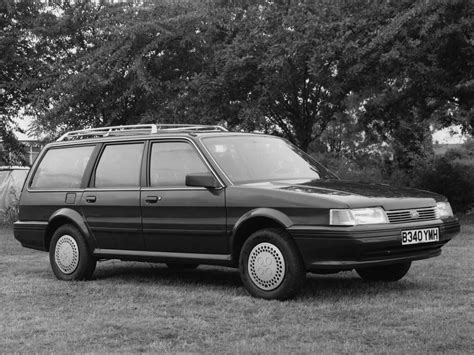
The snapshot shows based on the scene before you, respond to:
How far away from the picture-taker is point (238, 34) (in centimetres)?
1664

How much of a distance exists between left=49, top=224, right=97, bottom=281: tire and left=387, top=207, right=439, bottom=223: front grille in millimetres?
3536

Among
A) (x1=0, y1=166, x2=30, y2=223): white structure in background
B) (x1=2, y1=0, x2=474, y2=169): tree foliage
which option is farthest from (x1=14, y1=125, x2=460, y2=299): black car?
(x1=0, y1=166, x2=30, y2=223): white structure in background

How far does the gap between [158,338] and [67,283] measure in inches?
126

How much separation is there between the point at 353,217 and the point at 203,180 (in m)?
1.56

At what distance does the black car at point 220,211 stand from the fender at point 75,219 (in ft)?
0.05

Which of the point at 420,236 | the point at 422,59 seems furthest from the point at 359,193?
the point at 422,59

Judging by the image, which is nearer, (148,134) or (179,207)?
(179,207)

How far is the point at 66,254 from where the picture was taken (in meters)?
8.32


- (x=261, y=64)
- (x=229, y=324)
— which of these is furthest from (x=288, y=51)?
(x=229, y=324)

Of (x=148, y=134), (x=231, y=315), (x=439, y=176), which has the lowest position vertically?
(x=231, y=315)

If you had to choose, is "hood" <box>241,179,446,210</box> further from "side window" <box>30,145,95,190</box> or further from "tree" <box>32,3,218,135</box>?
"tree" <box>32,3,218,135</box>

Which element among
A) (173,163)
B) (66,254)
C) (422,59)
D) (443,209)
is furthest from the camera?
(422,59)

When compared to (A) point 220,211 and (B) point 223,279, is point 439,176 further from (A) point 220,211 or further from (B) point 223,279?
(A) point 220,211

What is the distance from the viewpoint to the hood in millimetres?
6348
